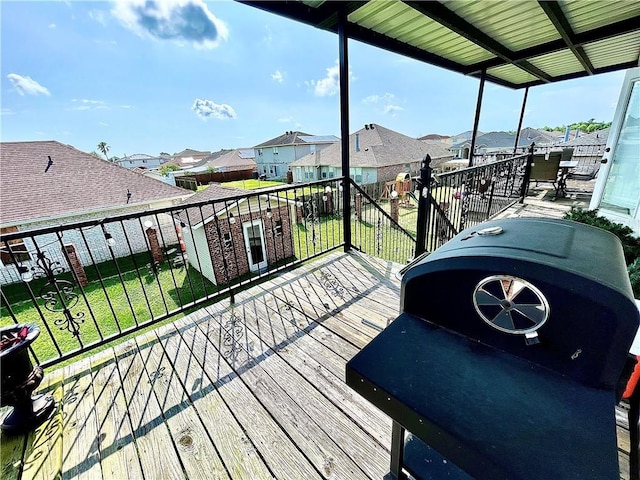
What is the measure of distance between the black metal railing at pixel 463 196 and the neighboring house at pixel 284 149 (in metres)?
24.9

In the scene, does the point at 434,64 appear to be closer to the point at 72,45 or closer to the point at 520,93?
the point at 520,93

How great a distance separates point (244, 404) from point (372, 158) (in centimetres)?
1920

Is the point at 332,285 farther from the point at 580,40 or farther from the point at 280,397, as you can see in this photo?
the point at 580,40

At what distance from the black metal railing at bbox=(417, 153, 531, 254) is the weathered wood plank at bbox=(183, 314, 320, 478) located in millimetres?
2319

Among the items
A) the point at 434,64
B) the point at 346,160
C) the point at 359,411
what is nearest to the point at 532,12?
the point at 434,64

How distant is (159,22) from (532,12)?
640 cm

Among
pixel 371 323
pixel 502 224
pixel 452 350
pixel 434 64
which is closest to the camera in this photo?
pixel 452 350

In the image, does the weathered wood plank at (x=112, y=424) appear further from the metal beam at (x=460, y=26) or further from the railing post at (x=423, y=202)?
the metal beam at (x=460, y=26)

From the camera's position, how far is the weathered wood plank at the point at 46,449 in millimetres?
1273

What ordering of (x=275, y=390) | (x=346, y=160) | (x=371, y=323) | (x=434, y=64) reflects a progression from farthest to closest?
1. (x=434, y=64)
2. (x=346, y=160)
3. (x=371, y=323)
4. (x=275, y=390)

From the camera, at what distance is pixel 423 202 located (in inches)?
111

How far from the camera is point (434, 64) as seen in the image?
13.4ft

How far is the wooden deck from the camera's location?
4.19 feet

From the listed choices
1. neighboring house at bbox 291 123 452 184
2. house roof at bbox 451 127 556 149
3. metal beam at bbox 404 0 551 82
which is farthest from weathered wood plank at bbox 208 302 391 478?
house roof at bbox 451 127 556 149
